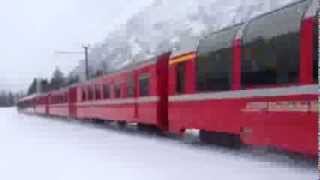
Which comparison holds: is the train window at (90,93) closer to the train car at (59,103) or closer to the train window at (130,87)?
the train car at (59,103)

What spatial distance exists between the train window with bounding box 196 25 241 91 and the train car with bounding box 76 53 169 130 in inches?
158

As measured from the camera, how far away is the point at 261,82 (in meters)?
11.7

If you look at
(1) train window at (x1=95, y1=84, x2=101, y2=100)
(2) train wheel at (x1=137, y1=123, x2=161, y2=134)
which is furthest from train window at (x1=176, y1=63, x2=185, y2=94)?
(1) train window at (x1=95, y1=84, x2=101, y2=100)

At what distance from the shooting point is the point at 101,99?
30.0 meters

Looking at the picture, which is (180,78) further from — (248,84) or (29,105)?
(29,105)

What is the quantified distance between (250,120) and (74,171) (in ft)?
Answer: 11.5

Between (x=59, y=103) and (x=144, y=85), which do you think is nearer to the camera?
(x=144, y=85)

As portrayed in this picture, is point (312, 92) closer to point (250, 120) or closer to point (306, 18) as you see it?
point (306, 18)

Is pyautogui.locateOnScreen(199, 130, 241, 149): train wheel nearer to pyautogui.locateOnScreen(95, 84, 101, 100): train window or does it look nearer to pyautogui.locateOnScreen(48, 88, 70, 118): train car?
pyautogui.locateOnScreen(95, 84, 101, 100): train window

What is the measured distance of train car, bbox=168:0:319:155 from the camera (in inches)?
392

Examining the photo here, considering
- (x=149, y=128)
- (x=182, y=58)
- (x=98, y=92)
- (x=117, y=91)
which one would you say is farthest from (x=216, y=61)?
(x=98, y=92)

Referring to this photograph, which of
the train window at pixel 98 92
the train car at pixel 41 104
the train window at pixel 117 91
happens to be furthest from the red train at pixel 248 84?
the train car at pixel 41 104

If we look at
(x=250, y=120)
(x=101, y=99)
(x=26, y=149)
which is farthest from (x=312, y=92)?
(x=101, y=99)

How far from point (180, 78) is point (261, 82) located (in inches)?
207
